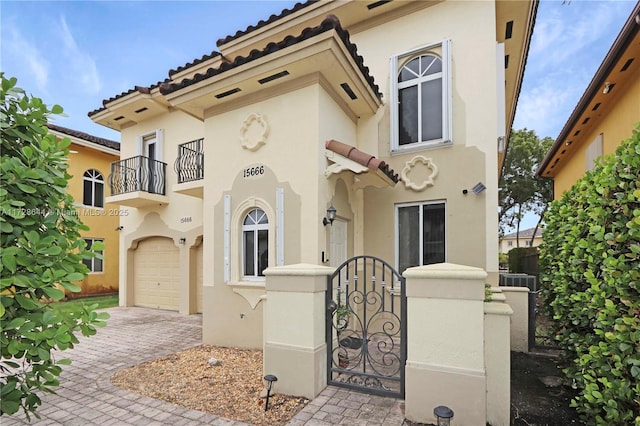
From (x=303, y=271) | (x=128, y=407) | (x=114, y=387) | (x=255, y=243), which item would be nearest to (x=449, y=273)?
(x=303, y=271)

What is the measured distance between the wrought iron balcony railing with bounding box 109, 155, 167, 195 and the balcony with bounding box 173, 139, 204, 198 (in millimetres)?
879

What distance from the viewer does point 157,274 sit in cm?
1229

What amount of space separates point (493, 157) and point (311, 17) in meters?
5.54

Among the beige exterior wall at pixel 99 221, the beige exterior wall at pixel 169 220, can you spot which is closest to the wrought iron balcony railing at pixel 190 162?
the beige exterior wall at pixel 169 220

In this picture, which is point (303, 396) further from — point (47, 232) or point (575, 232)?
point (575, 232)

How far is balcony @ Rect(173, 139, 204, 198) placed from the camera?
31.5 ft

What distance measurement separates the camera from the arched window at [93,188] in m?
15.4

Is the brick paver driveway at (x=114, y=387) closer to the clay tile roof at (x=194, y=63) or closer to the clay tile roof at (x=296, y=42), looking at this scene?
the clay tile roof at (x=296, y=42)

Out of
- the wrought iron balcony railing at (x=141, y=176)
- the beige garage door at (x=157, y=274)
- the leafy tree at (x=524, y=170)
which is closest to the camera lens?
the wrought iron balcony railing at (x=141, y=176)

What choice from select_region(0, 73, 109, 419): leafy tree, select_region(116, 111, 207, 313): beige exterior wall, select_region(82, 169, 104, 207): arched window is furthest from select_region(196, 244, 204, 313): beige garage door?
select_region(0, 73, 109, 419): leafy tree

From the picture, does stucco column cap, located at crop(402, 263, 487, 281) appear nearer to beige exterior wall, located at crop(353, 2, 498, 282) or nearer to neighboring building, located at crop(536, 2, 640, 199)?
neighboring building, located at crop(536, 2, 640, 199)

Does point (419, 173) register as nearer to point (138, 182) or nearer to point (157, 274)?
point (138, 182)

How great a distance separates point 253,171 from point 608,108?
9.45m

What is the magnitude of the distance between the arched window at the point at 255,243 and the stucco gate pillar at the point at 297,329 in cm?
207
